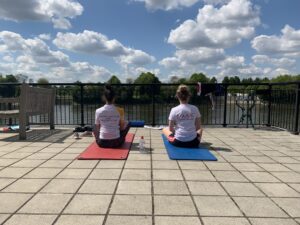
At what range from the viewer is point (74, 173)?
11.9ft

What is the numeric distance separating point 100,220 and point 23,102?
448cm

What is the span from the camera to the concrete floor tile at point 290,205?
2.54m

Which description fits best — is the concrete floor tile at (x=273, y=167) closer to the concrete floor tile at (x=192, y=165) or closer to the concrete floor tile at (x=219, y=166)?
the concrete floor tile at (x=219, y=166)

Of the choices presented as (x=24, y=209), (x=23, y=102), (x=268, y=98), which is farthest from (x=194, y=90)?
(x=24, y=209)

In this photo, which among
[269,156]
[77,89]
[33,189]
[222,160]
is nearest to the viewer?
[33,189]

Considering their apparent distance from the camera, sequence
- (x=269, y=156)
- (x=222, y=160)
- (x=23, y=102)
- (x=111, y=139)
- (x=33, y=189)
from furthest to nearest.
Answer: (x=23, y=102), (x=111, y=139), (x=269, y=156), (x=222, y=160), (x=33, y=189)

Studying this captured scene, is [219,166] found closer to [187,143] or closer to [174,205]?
[187,143]

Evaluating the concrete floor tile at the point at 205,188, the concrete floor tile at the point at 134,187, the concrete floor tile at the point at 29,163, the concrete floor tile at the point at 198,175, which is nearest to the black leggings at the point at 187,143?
the concrete floor tile at the point at 198,175

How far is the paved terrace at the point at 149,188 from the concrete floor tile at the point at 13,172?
12 mm

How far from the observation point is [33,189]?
3047 mm

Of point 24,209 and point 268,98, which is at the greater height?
point 268,98

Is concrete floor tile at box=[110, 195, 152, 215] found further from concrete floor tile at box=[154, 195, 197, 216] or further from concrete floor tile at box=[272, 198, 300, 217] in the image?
concrete floor tile at box=[272, 198, 300, 217]

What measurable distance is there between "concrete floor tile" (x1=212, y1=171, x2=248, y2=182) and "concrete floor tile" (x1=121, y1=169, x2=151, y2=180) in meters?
0.84

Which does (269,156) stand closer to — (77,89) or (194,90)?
(194,90)
